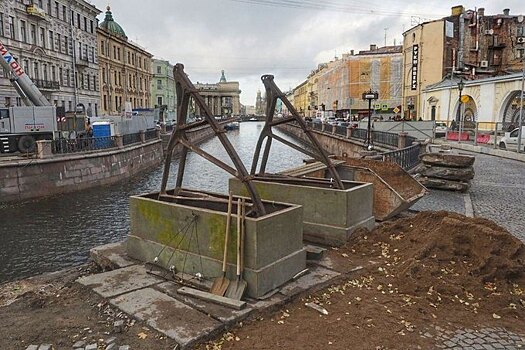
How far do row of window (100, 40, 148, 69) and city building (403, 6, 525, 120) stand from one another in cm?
4404

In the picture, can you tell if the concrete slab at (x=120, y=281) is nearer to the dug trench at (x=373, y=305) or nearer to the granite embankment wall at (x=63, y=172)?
the dug trench at (x=373, y=305)

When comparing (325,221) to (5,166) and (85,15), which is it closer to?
(5,166)

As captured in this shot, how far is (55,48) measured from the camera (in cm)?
4841

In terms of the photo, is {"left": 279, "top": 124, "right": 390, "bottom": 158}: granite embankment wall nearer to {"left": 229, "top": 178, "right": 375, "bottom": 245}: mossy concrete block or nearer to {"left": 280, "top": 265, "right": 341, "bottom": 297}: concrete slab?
{"left": 229, "top": 178, "right": 375, "bottom": 245}: mossy concrete block

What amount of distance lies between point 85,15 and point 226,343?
60.6 metres

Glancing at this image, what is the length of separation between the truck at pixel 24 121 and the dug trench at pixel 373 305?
65.4ft

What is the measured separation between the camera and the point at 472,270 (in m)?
6.42

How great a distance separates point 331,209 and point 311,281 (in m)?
2.21

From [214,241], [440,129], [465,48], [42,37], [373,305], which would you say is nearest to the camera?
[373,305]

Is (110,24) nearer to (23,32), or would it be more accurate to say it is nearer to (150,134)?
(23,32)

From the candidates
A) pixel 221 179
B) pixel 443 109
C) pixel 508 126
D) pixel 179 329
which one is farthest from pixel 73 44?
pixel 179 329

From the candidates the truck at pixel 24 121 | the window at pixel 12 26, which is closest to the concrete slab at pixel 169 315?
the truck at pixel 24 121

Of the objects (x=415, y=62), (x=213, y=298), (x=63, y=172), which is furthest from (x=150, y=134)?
(x=213, y=298)

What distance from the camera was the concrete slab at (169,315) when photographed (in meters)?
4.93
